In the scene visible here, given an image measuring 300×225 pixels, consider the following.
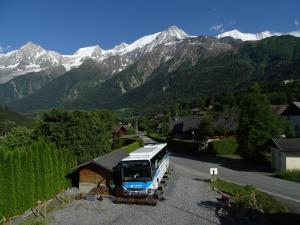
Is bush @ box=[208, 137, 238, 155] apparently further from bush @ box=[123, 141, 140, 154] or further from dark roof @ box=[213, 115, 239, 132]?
dark roof @ box=[213, 115, 239, 132]

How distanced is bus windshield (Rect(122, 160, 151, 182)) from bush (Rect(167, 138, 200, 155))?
139 ft

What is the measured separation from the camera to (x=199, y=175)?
2053 inches

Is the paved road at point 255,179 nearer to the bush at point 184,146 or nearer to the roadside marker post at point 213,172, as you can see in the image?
the roadside marker post at point 213,172

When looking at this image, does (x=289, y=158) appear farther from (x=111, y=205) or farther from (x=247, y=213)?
(x=111, y=205)

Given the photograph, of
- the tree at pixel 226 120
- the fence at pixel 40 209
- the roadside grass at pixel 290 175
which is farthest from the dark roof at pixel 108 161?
the tree at pixel 226 120

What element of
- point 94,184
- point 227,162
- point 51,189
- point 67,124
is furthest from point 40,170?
point 227,162

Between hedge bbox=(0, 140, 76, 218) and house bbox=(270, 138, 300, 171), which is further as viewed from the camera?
house bbox=(270, 138, 300, 171)

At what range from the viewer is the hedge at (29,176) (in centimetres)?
3159

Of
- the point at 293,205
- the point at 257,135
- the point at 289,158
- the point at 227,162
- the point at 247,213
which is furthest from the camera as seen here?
the point at 227,162

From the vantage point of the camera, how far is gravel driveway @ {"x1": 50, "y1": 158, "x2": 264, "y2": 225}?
29.8m

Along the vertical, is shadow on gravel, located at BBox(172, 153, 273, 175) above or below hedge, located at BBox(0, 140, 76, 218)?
below

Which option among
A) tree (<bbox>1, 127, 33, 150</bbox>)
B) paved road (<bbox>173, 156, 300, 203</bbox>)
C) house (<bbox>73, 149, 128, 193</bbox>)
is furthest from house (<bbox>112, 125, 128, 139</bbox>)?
house (<bbox>73, 149, 128, 193</bbox>)

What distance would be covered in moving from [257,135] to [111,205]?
31.2m

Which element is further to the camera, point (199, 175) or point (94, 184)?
point (199, 175)
